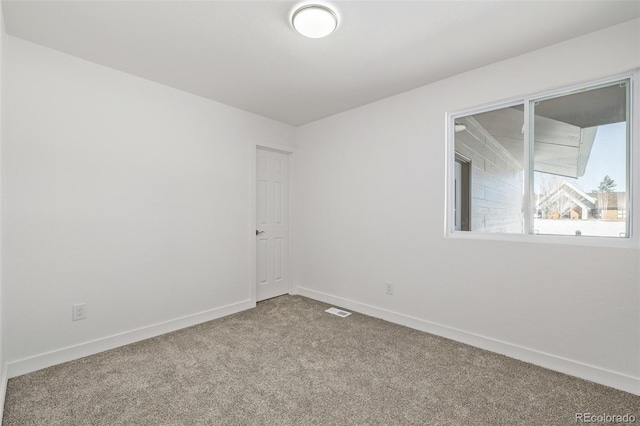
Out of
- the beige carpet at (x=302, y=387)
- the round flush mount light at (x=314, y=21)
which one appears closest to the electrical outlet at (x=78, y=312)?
the beige carpet at (x=302, y=387)

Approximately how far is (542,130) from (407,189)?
1.19 metres

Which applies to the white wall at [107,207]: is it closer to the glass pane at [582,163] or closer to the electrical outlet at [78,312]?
the electrical outlet at [78,312]

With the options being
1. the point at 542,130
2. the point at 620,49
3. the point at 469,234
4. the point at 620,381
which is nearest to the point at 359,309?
the point at 469,234

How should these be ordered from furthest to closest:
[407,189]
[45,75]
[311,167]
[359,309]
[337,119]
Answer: [311,167]
[337,119]
[359,309]
[407,189]
[45,75]

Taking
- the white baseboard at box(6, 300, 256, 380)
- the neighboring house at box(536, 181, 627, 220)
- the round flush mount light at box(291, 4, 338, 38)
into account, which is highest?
the round flush mount light at box(291, 4, 338, 38)

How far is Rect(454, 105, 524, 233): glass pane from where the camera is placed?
8.13 ft

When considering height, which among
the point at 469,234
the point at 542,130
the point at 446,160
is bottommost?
the point at 469,234

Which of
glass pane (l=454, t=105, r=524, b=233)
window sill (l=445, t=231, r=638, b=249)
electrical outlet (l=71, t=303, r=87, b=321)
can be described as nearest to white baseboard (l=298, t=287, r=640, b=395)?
window sill (l=445, t=231, r=638, b=249)

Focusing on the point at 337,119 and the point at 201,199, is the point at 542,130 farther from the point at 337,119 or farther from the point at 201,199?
the point at 201,199

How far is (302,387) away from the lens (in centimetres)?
195

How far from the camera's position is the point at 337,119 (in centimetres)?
368

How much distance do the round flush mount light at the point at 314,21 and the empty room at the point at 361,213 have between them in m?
0.01

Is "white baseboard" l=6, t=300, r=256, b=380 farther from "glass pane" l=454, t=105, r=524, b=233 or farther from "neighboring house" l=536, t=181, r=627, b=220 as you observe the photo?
"neighboring house" l=536, t=181, r=627, b=220

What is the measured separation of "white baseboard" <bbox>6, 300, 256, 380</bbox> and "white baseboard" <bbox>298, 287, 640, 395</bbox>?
1.65m
